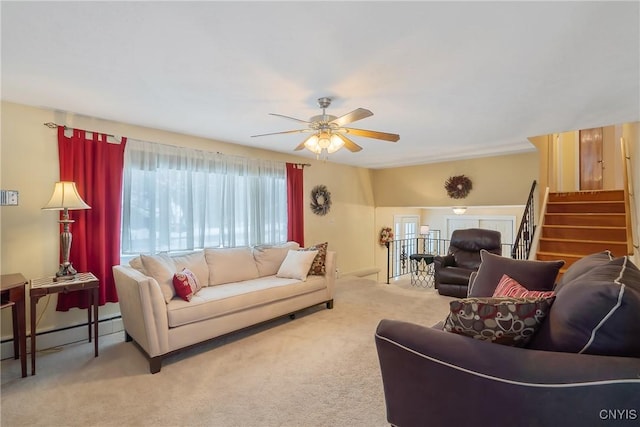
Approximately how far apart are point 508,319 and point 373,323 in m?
2.30

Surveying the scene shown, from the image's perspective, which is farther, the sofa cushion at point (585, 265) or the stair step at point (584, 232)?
the stair step at point (584, 232)

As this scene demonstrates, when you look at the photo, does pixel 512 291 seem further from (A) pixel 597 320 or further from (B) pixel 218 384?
(B) pixel 218 384

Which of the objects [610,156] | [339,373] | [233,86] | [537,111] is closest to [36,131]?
[233,86]

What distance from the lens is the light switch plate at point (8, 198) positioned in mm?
2686

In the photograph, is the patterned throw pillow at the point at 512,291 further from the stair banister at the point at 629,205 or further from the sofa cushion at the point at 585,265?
the stair banister at the point at 629,205

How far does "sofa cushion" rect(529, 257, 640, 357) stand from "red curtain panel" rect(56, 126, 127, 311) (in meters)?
3.70

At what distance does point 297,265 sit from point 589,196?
5.15 m

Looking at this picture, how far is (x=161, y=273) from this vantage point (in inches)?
111

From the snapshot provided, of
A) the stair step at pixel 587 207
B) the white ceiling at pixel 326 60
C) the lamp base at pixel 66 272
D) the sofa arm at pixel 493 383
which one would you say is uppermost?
the white ceiling at pixel 326 60

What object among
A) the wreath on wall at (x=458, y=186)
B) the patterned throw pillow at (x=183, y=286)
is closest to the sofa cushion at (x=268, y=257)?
the patterned throw pillow at (x=183, y=286)

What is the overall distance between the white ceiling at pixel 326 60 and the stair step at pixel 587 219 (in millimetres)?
1815

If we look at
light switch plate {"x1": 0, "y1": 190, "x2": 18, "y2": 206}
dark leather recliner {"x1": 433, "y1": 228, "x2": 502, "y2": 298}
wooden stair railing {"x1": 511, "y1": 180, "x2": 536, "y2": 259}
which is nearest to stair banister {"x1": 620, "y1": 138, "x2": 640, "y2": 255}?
wooden stair railing {"x1": 511, "y1": 180, "x2": 536, "y2": 259}

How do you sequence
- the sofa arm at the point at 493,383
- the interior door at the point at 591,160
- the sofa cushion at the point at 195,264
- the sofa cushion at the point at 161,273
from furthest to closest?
the interior door at the point at 591,160
the sofa cushion at the point at 195,264
the sofa cushion at the point at 161,273
the sofa arm at the point at 493,383

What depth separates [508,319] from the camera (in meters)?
1.34
